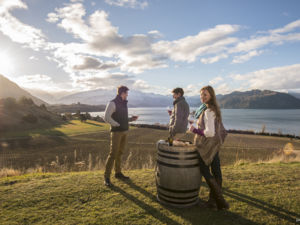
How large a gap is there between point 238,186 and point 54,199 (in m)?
4.16

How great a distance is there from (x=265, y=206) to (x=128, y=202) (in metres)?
2.62

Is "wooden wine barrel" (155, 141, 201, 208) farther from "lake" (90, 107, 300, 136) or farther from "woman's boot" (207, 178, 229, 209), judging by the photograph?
"lake" (90, 107, 300, 136)

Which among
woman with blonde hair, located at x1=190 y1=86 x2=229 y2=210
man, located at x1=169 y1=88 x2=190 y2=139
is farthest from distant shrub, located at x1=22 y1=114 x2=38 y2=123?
woman with blonde hair, located at x1=190 y1=86 x2=229 y2=210

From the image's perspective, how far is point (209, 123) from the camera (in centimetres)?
340

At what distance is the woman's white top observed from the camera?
3.36 meters

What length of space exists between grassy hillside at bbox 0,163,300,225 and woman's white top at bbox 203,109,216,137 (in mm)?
1438

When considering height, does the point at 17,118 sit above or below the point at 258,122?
above

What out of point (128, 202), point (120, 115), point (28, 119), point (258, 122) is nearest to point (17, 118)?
point (28, 119)

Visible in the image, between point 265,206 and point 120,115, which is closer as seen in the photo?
point 265,206

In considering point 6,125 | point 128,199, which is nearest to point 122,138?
point 128,199

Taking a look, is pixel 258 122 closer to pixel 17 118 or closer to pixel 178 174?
pixel 17 118

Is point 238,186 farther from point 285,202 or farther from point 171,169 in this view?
point 171,169

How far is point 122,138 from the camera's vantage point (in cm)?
524

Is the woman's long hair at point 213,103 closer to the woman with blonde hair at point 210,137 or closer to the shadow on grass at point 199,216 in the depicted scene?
the woman with blonde hair at point 210,137
